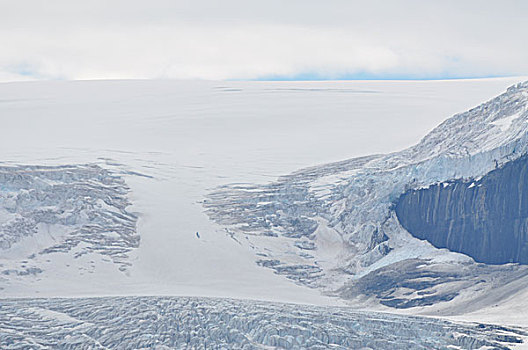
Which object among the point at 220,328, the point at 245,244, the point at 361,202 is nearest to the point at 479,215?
the point at 361,202

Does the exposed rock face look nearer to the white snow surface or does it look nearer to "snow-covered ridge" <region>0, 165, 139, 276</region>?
the white snow surface

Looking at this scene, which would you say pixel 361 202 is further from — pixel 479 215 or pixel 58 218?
pixel 58 218

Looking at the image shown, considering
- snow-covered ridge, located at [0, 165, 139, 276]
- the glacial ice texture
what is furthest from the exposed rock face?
snow-covered ridge, located at [0, 165, 139, 276]

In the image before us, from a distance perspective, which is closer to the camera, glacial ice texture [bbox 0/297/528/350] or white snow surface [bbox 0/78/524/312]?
glacial ice texture [bbox 0/297/528/350]

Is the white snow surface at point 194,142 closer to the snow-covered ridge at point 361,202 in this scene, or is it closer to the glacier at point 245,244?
the glacier at point 245,244

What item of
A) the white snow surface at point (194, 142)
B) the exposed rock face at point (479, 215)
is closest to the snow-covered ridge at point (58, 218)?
the white snow surface at point (194, 142)

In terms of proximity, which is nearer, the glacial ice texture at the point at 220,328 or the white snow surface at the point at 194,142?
the glacial ice texture at the point at 220,328
